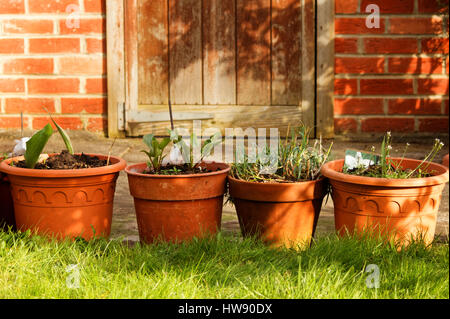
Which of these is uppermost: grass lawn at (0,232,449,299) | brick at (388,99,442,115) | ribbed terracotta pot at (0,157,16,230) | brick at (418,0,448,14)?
brick at (418,0,448,14)

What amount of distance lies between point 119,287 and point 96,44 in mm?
3356

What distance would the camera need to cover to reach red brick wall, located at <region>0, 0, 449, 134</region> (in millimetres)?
5156

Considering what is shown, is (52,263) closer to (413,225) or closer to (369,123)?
(413,225)

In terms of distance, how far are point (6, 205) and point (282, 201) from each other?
1.33 metres

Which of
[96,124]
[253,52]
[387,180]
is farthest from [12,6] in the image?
[387,180]

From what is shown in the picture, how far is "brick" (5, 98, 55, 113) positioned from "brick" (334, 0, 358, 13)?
7.77ft

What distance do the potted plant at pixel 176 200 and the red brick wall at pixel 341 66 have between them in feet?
8.63

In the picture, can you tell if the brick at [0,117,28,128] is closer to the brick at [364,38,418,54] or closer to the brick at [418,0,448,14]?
the brick at [364,38,418,54]

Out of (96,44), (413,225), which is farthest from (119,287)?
(96,44)

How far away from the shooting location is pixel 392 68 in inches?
205

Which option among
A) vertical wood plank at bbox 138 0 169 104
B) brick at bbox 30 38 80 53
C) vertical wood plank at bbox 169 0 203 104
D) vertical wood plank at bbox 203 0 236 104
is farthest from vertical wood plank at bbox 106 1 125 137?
vertical wood plank at bbox 203 0 236 104

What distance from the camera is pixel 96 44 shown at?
5281mm

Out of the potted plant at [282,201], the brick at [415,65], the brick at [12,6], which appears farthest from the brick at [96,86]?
the potted plant at [282,201]

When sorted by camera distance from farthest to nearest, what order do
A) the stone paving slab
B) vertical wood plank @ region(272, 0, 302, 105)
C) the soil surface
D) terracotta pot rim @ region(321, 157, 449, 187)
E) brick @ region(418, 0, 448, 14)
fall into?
vertical wood plank @ region(272, 0, 302, 105)
brick @ region(418, 0, 448, 14)
the stone paving slab
the soil surface
terracotta pot rim @ region(321, 157, 449, 187)
